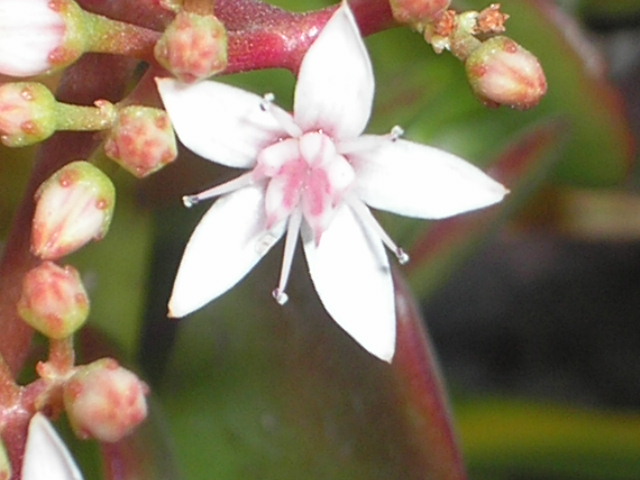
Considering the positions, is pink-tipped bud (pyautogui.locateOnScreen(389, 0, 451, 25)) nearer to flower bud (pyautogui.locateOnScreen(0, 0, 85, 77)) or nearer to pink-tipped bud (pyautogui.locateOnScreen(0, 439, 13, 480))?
flower bud (pyautogui.locateOnScreen(0, 0, 85, 77))

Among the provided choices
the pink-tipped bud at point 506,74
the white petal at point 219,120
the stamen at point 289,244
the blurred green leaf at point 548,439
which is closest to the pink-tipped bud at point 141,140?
the white petal at point 219,120

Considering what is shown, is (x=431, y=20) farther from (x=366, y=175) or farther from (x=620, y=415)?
(x=620, y=415)

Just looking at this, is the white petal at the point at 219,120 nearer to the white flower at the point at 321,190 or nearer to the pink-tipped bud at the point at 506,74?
the white flower at the point at 321,190

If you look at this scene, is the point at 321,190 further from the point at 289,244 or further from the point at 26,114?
the point at 26,114

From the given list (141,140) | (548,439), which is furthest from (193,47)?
(548,439)

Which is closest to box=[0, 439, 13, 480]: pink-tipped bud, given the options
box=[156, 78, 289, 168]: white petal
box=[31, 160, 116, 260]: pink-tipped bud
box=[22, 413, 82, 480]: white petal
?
box=[22, 413, 82, 480]: white petal

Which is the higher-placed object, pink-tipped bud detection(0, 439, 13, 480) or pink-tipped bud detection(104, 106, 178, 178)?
pink-tipped bud detection(104, 106, 178, 178)
